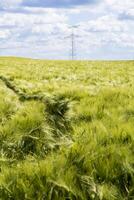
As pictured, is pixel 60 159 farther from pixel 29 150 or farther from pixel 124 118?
pixel 124 118

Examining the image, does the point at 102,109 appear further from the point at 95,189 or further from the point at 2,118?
the point at 95,189

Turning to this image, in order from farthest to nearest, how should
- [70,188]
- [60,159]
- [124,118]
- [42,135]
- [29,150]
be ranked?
[124,118] → [42,135] → [29,150] → [60,159] → [70,188]

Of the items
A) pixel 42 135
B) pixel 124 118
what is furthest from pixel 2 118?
pixel 124 118

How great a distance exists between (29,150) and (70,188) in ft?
5.78

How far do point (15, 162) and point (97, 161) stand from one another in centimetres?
113

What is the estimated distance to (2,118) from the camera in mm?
8109

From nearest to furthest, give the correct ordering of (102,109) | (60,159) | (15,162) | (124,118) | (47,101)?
1. (60,159)
2. (15,162)
3. (124,118)
4. (102,109)
5. (47,101)

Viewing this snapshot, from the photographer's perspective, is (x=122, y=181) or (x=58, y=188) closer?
(x=58, y=188)

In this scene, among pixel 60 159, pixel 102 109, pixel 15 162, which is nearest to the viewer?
pixel 60 159

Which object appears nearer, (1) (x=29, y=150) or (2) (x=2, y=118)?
(1) (x=29, y=150)

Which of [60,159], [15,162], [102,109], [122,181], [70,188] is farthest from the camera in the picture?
[102,109]

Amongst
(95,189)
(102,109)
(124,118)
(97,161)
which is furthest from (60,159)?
(102,109)

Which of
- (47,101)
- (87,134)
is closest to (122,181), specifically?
(87,134)

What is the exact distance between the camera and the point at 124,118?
7.79 metres
